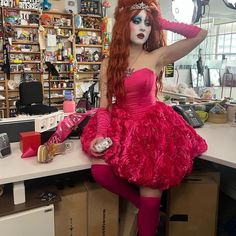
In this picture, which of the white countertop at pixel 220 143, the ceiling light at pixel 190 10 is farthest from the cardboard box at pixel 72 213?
the ceiling light at pixel 190 10

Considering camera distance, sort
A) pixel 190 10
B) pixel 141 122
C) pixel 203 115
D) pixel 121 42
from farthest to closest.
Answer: pixel 190 10, pixel 203 115, pixel 121 42, pixel 141 122

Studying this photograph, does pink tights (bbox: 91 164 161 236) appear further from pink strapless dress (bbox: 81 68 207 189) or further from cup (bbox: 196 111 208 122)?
cup (bbox: 196 111 208 122)

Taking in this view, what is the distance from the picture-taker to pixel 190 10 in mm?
2473

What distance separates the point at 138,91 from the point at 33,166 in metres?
A: 0.61

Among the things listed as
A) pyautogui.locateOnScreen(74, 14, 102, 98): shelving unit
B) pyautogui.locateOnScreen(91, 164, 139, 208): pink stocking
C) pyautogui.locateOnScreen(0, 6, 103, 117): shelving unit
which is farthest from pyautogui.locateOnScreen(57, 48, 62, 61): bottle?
pyautogui.locateOnScreen(91, 164, 139, 208): pink stocking

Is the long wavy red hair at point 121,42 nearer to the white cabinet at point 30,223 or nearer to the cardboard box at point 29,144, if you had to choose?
the cardboard box at point 29,144

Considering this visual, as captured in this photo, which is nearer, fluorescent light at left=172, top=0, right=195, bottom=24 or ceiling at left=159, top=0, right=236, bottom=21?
fluorescent light at left=172, top=0, right=195, bottom=24

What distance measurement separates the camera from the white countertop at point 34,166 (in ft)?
3.72

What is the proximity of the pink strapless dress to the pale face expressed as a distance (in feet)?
0.57

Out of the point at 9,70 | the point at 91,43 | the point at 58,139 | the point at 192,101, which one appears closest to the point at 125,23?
the point at 58,139

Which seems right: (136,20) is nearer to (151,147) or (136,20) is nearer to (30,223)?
(151,147)

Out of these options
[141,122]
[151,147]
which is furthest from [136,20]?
[151,147]

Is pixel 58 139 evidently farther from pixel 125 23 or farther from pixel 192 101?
pixel 192 101

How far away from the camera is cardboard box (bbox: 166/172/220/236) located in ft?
5.09
